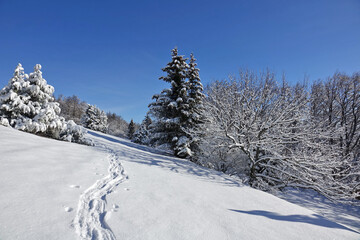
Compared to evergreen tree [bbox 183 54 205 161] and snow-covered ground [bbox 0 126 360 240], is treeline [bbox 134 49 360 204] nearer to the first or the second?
evergreen tree [bbox 183 54 205 161]

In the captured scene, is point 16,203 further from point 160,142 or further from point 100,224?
point 160,142

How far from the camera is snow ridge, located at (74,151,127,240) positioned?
177 centimetres

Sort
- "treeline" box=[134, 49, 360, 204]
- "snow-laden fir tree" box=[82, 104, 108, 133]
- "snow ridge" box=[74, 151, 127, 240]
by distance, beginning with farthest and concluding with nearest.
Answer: "snow-laden fir tree" box=[82, 104, 108, 133], "treeline" box=[134, 49, 360, 204], "snow ridge" box=[74, 151, 127, 240]

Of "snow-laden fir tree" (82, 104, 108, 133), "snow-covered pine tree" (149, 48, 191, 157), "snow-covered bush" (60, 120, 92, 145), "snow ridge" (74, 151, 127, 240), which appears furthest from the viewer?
"snow-laden fir tree" (82, 104, 108, 133)

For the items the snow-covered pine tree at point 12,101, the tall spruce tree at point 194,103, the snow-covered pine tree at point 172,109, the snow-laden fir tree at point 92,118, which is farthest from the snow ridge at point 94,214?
the snow-laden fir tree at point 92,118

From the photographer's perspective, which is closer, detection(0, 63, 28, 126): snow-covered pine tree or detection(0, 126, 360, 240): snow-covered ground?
detection(0, 126, 360, 240): snow-covered ground

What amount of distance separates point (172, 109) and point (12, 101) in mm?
8806

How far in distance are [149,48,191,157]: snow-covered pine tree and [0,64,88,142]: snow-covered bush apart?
555 cm

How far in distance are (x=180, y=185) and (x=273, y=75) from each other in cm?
1015

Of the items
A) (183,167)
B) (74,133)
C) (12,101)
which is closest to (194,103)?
(183,167)

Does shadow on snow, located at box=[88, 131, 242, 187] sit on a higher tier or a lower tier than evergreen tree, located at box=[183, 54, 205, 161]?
lower

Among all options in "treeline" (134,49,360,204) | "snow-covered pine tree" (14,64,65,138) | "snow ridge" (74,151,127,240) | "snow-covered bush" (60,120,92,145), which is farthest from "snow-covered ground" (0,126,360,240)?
"snow-covered bush" (60,120,92,145)

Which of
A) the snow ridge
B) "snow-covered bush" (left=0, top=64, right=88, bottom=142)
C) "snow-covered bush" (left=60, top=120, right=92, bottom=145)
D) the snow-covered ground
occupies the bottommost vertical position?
the snow ridge

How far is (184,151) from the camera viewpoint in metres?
9.50
